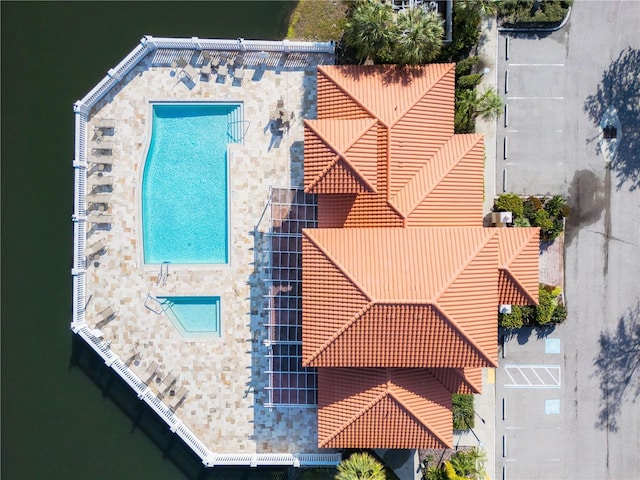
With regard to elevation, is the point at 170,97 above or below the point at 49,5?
below

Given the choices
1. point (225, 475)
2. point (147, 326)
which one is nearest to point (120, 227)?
point (147, 326)

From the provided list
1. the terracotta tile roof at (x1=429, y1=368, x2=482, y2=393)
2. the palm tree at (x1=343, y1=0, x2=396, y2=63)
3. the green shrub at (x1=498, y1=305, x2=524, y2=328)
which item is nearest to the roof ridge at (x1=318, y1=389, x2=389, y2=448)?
the terracotta tile roof at (x1=429, y1=368, x2=482, y2=393)

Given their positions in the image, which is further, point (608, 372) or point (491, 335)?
point (608, 372)

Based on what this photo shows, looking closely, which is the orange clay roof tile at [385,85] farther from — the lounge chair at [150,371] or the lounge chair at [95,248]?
the lounge chair at [150,371]

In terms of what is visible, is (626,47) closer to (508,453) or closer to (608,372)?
(608,372)

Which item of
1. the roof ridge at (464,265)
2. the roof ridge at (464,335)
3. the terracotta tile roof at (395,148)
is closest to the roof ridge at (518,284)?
the roof ridge at (464,265)

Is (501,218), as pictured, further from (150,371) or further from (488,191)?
(150,371)
